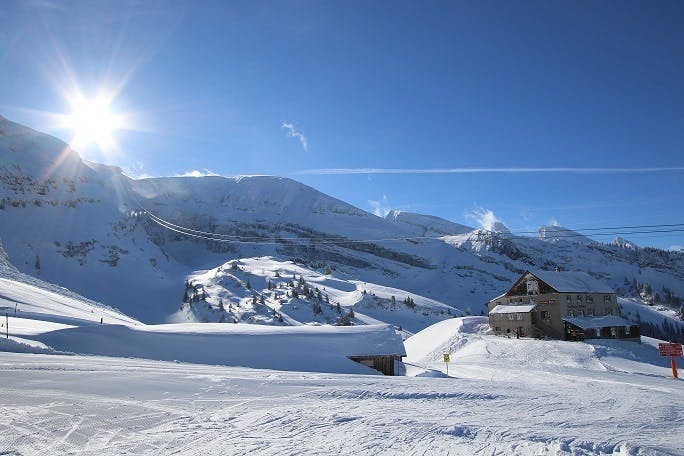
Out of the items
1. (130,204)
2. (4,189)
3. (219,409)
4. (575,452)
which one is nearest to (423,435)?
(575,452)

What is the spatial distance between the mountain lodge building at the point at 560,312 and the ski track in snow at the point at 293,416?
128 ft

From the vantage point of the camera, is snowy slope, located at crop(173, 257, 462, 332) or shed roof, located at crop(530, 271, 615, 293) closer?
shed roof, located at crop(530, 271, 615, 293)

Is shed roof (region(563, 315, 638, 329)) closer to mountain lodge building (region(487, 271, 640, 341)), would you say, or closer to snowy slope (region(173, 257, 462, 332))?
mountain lodge building (region(487, 271, 640, 341))

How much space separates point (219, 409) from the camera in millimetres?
10773

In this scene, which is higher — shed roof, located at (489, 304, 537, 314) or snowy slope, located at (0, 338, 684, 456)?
shed roof, located at (489, 304, 537, 314)

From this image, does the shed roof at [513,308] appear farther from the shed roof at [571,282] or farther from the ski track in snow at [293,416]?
the ski track in snow at [293,416]

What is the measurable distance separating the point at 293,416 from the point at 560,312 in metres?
50.3

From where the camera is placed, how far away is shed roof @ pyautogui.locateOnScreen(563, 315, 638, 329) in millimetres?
51219

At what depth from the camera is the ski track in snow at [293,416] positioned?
8.21 meters

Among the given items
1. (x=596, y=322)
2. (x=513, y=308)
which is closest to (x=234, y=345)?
(x=513, y=308)

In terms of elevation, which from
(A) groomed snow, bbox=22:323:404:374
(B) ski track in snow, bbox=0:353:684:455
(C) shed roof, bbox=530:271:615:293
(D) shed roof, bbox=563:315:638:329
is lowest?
(B) ski track in snow, bbox=0:353:684:455

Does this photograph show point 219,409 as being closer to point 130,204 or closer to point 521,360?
point 521,360

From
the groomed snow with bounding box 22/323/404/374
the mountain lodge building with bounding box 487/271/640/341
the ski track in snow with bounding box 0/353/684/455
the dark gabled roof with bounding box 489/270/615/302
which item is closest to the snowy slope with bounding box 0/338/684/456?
the ski track in snow with bounding box 0/353/684/455

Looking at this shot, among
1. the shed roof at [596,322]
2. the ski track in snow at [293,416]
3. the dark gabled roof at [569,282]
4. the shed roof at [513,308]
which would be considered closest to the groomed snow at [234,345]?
the ski track in snow at [293,416]
